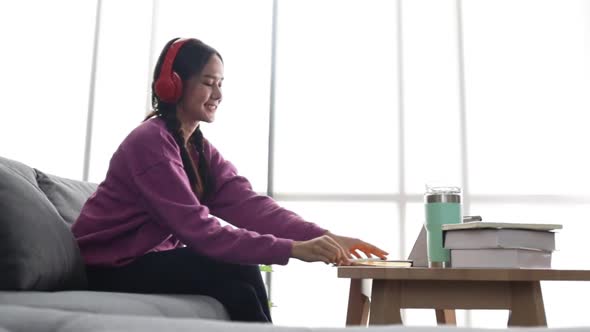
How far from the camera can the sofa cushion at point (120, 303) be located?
0.86 metres

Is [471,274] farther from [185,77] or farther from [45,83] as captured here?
[45,83]

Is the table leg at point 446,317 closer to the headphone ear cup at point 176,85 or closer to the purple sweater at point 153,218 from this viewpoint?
the purple sweater at point 153,218

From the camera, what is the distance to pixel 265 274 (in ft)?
10.6

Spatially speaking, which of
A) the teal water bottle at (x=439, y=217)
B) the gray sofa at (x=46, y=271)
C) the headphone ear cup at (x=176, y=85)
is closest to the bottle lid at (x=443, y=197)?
the teal water bottle at (x=439, y=217)

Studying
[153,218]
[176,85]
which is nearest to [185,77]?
[176,85]

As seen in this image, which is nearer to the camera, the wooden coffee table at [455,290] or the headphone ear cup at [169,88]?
the wooden coffee table at [455,290]

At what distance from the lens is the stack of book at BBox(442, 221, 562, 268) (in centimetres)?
108

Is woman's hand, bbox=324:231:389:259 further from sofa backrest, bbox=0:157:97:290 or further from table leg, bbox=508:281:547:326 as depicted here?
sofa backrest, bbox=0:157:97:290

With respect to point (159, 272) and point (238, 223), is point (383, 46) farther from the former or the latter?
point (159, 272)

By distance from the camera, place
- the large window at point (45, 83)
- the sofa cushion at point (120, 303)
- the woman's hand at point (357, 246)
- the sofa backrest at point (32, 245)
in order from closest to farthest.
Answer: the sofa cushion at point (120, 303), the sofa backrest at point (32, 245), the woman's hand at point (357, 246), the large window at point (45, 83)

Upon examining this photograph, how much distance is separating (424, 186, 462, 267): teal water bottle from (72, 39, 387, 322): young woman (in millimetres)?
156

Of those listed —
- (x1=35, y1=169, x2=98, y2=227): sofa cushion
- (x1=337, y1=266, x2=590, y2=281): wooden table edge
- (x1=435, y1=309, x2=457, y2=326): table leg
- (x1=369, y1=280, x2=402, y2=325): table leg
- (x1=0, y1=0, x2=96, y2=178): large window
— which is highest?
(x1=0, y1=0, x2=96, y2=178): large window

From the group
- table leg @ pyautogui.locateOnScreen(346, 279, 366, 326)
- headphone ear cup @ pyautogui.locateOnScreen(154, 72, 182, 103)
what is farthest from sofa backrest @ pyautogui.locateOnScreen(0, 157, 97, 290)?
table leg @ pyautogui.locateOnScreen(346, 279, 366, 326)

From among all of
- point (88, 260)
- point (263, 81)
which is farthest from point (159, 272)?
point (263, 81)
